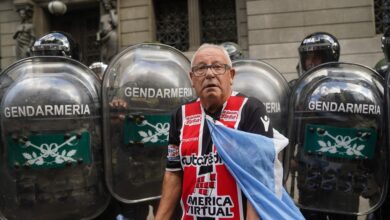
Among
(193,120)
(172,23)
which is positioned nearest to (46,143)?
(193,120)

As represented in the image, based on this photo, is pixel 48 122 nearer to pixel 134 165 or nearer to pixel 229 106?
pixel 134 165

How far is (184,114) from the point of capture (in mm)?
2260

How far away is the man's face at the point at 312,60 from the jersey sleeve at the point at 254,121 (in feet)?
7.84

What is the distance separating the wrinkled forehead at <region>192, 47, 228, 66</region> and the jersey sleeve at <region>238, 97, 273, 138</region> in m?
0.25

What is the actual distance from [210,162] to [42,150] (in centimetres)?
160

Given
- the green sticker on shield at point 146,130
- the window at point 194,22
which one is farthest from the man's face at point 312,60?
the window at point 194,22

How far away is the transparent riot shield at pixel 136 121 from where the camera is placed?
11.1 feet

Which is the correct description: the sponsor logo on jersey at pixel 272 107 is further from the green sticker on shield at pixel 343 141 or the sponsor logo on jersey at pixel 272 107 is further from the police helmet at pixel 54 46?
the police helmet at pixel 54 46

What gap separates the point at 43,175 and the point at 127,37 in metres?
11.8

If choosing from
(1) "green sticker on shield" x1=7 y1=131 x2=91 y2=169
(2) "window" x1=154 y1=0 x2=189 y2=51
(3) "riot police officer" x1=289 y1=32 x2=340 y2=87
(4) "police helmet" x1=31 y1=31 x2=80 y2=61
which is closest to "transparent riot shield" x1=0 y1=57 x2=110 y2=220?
(1) "green sticker on shield" x1=7 y1=131 x2=91 y2=169

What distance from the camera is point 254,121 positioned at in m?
2.07

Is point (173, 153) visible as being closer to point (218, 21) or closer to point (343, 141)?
point (343, 141)

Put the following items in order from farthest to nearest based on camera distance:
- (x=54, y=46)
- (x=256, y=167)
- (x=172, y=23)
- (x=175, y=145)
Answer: (x=172, y=23)
(x=54, y=46)
(x=175, y=145)
(x=256, y=167)

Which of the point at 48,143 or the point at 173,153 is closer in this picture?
the point at 173,153
